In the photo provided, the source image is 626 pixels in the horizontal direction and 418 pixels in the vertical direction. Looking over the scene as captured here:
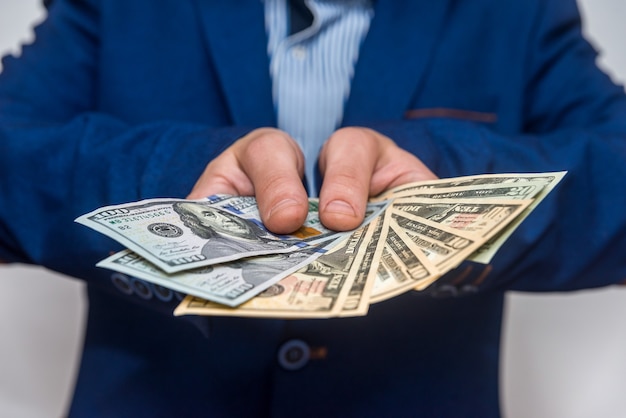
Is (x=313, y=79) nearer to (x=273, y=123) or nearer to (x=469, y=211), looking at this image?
(x=273, y=123)

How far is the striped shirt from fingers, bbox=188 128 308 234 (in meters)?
0.15

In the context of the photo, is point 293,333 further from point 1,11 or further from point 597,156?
point 1,11

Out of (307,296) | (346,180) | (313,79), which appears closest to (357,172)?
(346,180)

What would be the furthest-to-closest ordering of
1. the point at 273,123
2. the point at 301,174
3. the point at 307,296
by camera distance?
1. the point at 273,123
2. the point at 301,174
3. the point at 307,296

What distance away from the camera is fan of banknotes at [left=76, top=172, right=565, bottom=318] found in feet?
1.13

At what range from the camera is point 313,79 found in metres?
0.64

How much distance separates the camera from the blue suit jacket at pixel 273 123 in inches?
19.8

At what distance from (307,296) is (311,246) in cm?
7

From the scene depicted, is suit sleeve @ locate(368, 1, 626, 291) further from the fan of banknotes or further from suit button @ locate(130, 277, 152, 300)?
suit button @ locate(130, 277, 152, 300)

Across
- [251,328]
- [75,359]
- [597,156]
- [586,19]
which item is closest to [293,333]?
[251,328]

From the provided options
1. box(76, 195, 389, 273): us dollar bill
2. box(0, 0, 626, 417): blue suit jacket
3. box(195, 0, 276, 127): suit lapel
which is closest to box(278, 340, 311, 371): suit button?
box(0, 0, 626, 417): blue suit jacket

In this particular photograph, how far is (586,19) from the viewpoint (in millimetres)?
1017

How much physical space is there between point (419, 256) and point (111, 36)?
1.56 feet

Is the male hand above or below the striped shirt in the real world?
below
